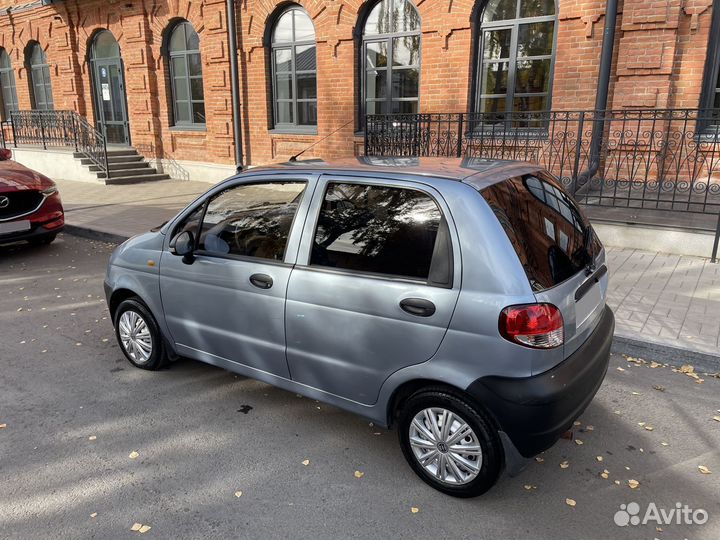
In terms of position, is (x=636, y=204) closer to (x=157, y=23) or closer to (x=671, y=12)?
(x=671, y=12)

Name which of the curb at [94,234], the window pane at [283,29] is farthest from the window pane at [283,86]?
the curb at [94,234]

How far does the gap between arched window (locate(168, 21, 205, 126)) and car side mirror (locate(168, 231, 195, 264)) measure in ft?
39.7

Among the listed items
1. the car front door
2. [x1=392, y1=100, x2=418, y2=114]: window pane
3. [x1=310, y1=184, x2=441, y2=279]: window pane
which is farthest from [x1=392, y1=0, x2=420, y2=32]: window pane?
[x1=310, y1=184, x2=441, y2=279]: window pane

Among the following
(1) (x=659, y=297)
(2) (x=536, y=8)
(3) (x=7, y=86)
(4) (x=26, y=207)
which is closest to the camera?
(1) (x=659, y=297)

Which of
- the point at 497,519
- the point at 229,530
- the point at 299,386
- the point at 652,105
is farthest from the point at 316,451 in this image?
the point at 652,105

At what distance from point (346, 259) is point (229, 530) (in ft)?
4.90

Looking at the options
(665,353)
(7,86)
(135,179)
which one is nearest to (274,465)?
(665,353)

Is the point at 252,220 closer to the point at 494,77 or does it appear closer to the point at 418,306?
the point at 418,306

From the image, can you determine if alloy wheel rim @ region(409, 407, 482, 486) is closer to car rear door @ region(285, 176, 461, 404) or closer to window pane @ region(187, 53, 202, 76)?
car rear door @ region(285, 176, 461, 404)

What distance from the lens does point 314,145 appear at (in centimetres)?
1248

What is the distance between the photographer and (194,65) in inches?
578

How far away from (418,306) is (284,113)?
1147cm

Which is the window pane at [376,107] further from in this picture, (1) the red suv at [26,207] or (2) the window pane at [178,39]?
(1) the red suv at [26,207]

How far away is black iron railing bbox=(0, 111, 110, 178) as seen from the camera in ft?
51.4
